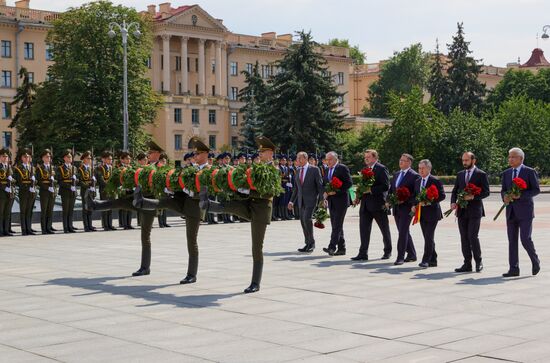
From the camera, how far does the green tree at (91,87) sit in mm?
63697

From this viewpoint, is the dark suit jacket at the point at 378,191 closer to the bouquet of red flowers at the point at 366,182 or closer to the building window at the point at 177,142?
the bouquet of red flowers at the point at 366,182

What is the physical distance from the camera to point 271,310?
1084cm

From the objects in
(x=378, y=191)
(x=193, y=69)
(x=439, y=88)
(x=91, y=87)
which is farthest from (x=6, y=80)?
(x=378, y=191)

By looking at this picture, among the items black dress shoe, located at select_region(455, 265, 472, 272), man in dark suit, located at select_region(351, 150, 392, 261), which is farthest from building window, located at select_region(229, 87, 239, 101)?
black dress shoe, located at select_region(455, 265, 472, 272)

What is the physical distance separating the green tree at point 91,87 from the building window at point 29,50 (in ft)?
78.4

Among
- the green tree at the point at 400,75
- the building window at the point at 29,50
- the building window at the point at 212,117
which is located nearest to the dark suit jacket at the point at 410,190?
the building window at the point at 29,50

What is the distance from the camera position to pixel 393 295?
39.3 feet

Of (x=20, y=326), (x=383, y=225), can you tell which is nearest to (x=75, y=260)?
(x=383, y=225)

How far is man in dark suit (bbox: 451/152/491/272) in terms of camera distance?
14.5 meters

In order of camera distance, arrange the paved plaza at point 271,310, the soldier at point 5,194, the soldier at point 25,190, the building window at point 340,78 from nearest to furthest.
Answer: the paved plaza at point 271,310 < the soldier at point 5,194 < the soldier at point 25,190 < the building window at point 340,78

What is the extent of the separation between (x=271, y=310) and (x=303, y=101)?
191 feet

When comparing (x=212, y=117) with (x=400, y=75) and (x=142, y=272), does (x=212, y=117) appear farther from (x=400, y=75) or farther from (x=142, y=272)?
(x=142, y=272)

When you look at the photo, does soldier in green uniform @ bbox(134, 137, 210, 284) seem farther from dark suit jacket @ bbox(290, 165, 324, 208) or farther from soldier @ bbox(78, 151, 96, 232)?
soldier @ bbox(78, 151, 96, 232)

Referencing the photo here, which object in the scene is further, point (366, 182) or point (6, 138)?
point (6, 138)
